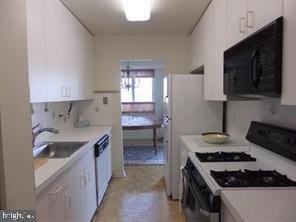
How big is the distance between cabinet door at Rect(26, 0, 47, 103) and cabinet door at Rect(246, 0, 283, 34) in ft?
4.73

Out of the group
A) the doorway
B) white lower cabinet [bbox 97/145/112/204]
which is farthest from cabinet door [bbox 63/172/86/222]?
the doorway

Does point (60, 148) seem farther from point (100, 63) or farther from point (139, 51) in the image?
point (139, 51)

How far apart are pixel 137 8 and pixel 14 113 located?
1.96 m

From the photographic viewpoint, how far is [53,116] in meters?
3.00

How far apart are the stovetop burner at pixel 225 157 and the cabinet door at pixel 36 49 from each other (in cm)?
133

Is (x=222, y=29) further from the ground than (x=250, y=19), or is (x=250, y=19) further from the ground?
(x=222, y=29)

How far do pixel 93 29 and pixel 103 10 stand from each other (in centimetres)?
83

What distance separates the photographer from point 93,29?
3.57m

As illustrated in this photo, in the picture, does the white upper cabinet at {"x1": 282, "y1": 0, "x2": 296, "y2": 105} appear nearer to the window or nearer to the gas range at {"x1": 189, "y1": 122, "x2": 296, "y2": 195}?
the gas range at {"x1": 189, "y1": 122, "x2": 296, "y2": 195}

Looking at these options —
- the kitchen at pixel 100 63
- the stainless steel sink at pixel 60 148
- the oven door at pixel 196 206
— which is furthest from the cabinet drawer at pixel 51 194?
the oven door at pixel 196 206

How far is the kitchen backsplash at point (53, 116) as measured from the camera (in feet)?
8.39

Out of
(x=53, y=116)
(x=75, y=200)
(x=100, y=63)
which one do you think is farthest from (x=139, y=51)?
(x=75, y=200)

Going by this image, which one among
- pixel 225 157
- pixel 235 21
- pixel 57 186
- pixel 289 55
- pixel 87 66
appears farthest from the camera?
pixel 87 66

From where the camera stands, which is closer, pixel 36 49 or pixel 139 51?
pixel 36 49
